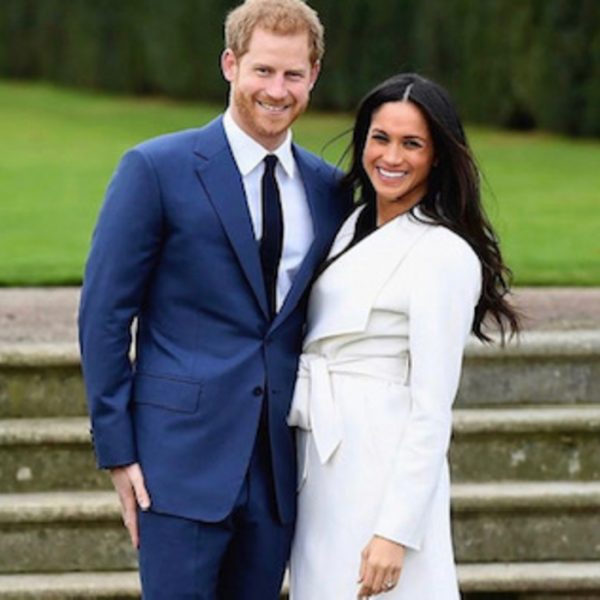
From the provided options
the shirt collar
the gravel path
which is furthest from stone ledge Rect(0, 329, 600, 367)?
the shirt collar

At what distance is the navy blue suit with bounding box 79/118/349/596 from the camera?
3.59 m

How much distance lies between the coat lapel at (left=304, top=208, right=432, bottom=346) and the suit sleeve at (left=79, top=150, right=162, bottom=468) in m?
0.36

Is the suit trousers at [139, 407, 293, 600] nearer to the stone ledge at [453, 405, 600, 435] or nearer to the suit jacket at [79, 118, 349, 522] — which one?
the suit jacket at [79, 118, 349, 522]

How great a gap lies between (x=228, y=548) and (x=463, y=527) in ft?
4.97

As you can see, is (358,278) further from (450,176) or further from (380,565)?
(380,565)

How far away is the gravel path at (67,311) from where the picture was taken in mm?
5797

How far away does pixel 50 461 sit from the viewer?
5195 millimetres

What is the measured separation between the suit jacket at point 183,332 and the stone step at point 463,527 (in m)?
1.41

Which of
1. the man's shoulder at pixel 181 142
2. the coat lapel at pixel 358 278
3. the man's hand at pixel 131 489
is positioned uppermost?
the man's shoulder at pixel 181 142

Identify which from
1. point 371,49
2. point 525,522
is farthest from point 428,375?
point 371,49

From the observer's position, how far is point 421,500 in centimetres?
351

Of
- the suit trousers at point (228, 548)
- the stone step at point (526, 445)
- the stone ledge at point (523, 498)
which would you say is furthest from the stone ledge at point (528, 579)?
the suit trousers at point (228, 548)

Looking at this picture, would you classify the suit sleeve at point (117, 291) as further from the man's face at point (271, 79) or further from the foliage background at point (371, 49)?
the foliage background at point (371, 49)

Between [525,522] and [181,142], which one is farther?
[525,522]
